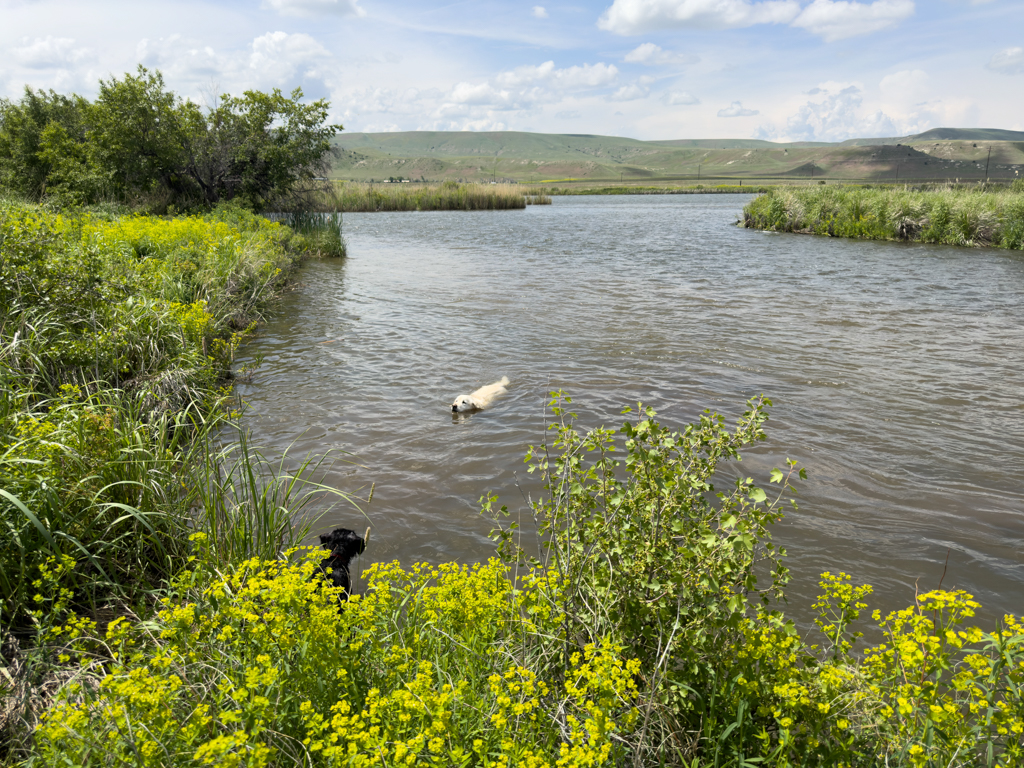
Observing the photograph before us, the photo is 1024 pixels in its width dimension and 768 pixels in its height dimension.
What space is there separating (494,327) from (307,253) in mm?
11938

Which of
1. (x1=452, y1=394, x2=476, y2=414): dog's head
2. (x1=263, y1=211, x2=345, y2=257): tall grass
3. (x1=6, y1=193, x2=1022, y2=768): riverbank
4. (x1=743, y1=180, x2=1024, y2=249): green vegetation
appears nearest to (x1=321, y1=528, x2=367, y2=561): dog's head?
(x1=6, y1=193, x2=1022, y2=768): riverbank

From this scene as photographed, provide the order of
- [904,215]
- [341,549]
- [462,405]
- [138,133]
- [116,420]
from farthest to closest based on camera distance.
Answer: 1. [904,215]
2. [138,133]
3. [462,405]
4. [116,420]
5. [341,549]

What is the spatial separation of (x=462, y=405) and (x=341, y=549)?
341 centimetres

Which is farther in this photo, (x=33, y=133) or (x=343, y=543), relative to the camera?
(x=33, y=133)

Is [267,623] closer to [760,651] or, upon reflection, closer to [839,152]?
[760,651]

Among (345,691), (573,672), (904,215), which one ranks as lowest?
(345,691)

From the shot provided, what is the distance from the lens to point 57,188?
760 inches

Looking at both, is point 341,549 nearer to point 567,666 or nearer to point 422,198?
point 567,666

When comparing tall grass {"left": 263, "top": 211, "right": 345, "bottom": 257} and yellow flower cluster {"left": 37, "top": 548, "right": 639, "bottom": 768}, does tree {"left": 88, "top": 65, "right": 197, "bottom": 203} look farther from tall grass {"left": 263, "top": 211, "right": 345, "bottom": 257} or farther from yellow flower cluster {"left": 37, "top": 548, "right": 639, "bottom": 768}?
yellow flower cluster {"left": 37, "top": 548, "right": 639, "bottom": 768}

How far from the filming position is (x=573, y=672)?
230 centimetres

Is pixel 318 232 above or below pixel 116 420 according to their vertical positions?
above

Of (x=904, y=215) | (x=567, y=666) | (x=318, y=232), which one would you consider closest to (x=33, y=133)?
(x=318, y=232)

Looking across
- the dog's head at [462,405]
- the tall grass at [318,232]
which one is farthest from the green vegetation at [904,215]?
the dog's head at [462,405]

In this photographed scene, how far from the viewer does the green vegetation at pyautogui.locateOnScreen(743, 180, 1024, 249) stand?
21.9m
